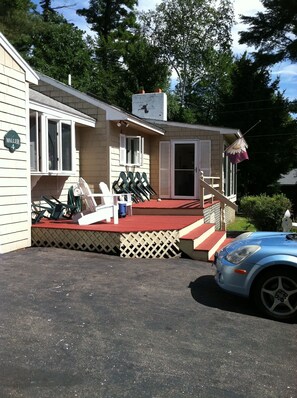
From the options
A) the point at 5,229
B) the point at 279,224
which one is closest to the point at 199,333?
the point at 5,229

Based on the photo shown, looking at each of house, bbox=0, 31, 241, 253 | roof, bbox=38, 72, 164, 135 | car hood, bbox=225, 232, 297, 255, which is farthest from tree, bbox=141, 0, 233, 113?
car hood, bbox=225, 232, 297, 255

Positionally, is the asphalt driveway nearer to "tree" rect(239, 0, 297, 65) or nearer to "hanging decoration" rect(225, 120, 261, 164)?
"hanging decoration" rect(225, 120, 261, 164)

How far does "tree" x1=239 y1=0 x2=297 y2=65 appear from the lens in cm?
2383

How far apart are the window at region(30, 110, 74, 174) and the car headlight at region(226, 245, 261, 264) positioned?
4.76m

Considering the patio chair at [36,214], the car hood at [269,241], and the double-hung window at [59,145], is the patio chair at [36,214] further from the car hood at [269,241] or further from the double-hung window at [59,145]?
the car hood at [269,241]

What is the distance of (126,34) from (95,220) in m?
27.2

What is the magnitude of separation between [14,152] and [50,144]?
5.00 ft

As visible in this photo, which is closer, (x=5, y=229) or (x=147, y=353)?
(x=147, y=353)

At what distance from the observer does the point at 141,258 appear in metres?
7.31

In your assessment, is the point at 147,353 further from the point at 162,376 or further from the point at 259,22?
the point at 259,22

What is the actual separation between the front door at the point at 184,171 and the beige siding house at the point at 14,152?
293 inches

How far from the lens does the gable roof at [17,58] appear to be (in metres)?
6.77

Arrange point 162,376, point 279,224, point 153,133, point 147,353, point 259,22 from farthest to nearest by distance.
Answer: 1. point 259,22
2. point 153,133
3. point 279,224
4. point 147,353
5. point 162,376

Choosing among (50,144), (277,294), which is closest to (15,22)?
(50,144)
